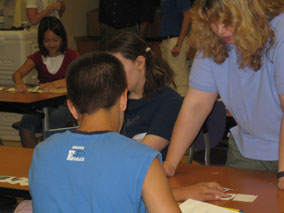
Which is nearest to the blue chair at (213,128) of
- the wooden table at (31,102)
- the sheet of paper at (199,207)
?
the sheet of paper at (199,207)

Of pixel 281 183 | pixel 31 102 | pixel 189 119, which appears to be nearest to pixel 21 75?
pixel 31 102

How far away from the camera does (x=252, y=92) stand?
5.61 ft

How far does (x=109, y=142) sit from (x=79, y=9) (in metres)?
7.16

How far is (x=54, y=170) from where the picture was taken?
117cm

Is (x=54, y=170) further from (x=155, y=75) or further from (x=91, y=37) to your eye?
(x=91, y=37)

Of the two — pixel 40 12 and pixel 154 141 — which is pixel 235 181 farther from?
pixel 40 12

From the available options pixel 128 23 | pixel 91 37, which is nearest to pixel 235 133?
pixel 128 23

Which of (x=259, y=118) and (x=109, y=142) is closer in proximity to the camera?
(x=109, y=142)

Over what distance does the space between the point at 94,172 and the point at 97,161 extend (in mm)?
28

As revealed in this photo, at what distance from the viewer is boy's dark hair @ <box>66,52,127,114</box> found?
1.20m

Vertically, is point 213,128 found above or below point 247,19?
below

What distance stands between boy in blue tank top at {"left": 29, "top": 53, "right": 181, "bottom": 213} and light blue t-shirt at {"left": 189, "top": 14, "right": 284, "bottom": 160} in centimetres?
63

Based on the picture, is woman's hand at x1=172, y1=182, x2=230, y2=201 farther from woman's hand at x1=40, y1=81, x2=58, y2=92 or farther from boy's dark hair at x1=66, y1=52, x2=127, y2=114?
woman's hand at x1=40, y1=81, x2=58, y2=92

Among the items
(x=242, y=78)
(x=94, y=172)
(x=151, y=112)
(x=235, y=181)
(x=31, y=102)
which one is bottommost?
(x=31, y=102)
